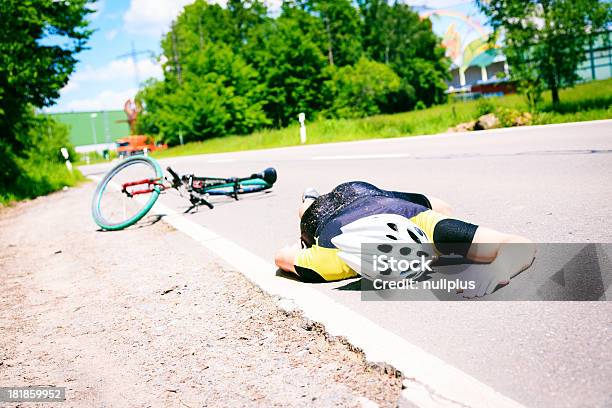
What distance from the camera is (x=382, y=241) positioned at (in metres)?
2.71

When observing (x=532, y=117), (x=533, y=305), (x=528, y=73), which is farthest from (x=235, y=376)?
(x=528, y=73)

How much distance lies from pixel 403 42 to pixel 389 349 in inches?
2815

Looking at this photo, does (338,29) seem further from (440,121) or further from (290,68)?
(440,121)

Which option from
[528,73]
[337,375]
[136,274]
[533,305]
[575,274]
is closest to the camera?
[337,375]

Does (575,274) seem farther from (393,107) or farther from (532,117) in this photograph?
(393,107)

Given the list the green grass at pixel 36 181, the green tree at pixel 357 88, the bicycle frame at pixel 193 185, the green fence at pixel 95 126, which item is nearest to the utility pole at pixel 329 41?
the green tree at pixel 357 88

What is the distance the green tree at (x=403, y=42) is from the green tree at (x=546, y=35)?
162ft

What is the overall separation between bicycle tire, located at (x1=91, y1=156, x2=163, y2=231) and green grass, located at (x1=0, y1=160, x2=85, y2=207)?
7.01 m

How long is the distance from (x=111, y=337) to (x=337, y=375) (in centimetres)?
151

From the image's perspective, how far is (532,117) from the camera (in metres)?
15.7

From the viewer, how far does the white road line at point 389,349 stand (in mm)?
1867

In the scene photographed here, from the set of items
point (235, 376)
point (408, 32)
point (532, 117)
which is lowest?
point (235, 376)

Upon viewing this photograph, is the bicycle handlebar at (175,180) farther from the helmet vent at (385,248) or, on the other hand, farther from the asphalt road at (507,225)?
the helmet vent at (385,248)

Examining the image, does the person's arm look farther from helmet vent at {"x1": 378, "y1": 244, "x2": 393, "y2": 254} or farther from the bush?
the bush
